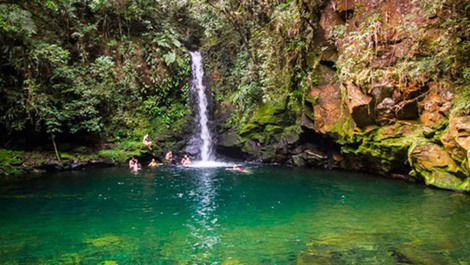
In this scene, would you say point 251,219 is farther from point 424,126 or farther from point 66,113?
point 66,113

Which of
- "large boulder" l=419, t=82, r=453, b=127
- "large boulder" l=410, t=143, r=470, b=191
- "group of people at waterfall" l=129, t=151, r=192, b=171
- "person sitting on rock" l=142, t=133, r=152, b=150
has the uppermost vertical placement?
"large boulder" l=419, t=82, r=453, b=127

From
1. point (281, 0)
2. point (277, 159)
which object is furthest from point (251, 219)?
point (281, 0)

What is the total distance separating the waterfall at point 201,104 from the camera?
18898 millimetres

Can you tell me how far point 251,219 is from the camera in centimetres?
723

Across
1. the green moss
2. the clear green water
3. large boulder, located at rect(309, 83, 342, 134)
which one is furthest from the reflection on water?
the green moss

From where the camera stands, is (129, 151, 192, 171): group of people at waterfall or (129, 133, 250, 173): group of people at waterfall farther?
(129, 133, 250, 173): group of people at waterfall

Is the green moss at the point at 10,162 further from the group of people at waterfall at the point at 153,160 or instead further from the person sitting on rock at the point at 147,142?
the person sitting on rock at the point at 147,142

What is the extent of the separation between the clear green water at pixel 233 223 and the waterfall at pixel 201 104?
23.5 ft

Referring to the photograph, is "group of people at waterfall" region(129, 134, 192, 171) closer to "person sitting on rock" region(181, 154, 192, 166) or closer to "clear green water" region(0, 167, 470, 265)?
"person sitting on rock" region(181, 154, 192, 166)

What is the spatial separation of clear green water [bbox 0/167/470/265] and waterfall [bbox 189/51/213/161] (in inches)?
281

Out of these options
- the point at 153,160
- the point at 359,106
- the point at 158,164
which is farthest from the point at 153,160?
the point at 359,106

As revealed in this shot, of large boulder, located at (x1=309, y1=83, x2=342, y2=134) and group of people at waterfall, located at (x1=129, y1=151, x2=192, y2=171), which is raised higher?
large boulder, located at (x1=309, y1=83, x2=342, y2=134)

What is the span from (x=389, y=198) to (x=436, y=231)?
9.12 ft

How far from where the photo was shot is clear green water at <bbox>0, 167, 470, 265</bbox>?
202 inches
